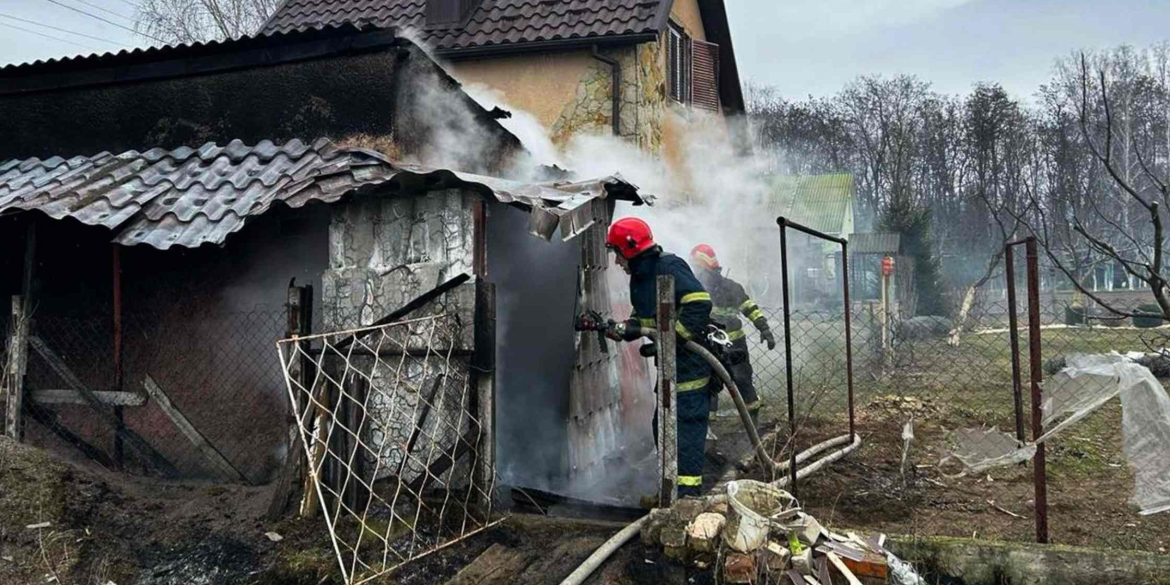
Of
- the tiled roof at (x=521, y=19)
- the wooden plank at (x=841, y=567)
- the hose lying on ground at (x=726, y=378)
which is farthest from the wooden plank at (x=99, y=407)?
the tiled roof at (x=521, y=19)

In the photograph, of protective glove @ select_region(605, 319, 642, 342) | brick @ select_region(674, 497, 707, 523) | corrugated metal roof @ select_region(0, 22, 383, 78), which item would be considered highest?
corrugated metal roof @ select_region(0, 22, 383, 78)

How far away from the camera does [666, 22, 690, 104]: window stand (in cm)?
1355

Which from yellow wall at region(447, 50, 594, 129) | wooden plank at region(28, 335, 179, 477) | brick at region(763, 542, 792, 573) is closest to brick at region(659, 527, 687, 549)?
brick at region(763, 542, 792, 573)

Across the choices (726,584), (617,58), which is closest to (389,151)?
(726,584)

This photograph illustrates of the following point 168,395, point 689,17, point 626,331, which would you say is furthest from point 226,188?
point 689,17

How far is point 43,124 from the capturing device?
26.6ft

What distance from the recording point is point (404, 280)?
5.64 meters

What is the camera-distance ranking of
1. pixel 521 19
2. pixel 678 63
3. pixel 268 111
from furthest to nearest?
pixel 678 63 < pixel 521 19 < pixel 268 111

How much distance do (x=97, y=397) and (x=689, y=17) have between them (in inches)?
475

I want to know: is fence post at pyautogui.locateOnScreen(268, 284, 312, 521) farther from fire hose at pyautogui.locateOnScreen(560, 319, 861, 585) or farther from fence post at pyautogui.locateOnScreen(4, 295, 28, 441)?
fence post at pyautogui.locateOnScreen(4, 295, 28, 441)

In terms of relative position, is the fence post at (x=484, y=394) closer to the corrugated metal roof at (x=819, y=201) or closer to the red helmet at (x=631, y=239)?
the red helmet at (x=631, y=239)

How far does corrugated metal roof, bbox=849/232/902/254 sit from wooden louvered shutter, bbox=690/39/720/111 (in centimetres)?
891

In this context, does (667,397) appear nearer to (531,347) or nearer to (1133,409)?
(531,347)

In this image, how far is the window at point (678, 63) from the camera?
13.6 metres
